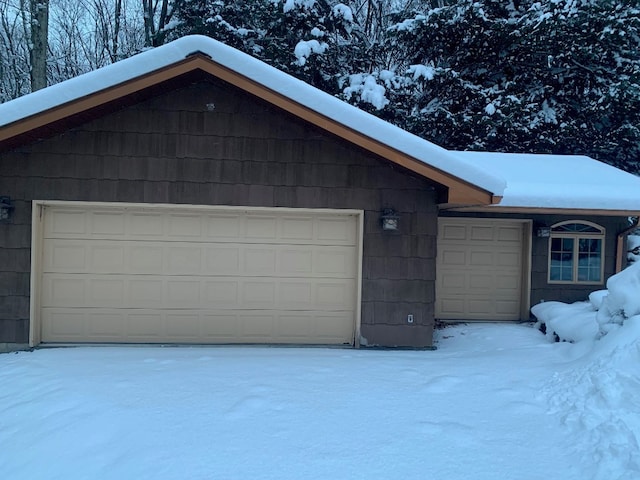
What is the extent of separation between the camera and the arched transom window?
31.6ft

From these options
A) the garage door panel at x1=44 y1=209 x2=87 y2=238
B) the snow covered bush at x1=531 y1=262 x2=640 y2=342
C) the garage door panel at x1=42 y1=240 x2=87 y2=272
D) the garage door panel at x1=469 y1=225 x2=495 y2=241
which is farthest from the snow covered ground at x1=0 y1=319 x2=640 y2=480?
the garage door panel at x1=469 y1=225 x2=495 y2=241

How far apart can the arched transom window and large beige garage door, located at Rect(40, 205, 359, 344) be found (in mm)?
4320

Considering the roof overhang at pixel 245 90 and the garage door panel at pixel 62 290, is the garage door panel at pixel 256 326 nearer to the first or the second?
the garage door panel at pixel 62 290

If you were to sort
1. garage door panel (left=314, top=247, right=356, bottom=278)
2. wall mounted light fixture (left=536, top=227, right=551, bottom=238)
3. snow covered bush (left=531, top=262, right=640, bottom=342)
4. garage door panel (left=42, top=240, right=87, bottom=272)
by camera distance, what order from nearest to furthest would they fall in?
1. snow covered bush (left=531, top=262, right=640, bottom=342)
2. garage door panel (left=42, top=240, right=87, bottom=272)
3. garage door panel (left=314, top=247, right=356, bottom=278)
4. wall mounted light fixture (left=536, top=227, right=551, bottom=238)

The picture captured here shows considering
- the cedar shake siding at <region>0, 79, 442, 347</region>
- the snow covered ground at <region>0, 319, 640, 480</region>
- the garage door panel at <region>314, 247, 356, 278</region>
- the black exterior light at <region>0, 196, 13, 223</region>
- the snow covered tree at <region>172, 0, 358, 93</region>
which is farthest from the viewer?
the snow covered tree at <region>172, 0, 358, 93</region>

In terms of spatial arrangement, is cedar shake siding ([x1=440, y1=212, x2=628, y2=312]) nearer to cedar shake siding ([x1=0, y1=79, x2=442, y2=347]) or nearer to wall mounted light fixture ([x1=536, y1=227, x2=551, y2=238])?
wall mounted light fixture ([x1=536, y1=227, x2=551, y2=238])

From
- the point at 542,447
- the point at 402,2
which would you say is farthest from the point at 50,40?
the point at 542,447

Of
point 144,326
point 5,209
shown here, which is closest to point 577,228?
point 144,326

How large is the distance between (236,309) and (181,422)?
3.04 meters

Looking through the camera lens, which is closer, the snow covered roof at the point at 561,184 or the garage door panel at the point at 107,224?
the garage door panel at the point at 107,224

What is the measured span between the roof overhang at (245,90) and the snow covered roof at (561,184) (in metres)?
0.93

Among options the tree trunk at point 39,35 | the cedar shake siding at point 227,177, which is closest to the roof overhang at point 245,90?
the cedar shake siding at point 227,177

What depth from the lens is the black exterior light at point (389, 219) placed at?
7.18 meters

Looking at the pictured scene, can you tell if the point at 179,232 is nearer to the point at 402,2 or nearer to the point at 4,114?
the point at 4,114
